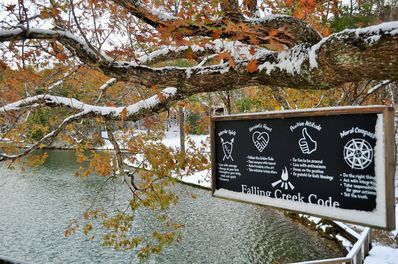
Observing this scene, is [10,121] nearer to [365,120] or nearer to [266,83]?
[266,83]

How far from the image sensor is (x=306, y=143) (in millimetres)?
2350

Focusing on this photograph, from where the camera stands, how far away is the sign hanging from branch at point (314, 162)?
1974 mm

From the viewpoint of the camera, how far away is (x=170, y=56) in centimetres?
398

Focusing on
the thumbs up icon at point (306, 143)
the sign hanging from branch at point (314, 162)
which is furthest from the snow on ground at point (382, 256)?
the thumbs up icon at point (306, 143)

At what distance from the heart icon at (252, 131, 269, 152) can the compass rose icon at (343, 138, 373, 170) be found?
2.08 ft

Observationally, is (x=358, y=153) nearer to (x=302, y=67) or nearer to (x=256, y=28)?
(x=302, y=67)

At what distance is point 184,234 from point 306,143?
8.96 meters

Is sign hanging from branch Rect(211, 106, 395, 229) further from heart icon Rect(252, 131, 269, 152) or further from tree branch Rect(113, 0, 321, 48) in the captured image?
tree branch Rect(113, 0, 321, 48)

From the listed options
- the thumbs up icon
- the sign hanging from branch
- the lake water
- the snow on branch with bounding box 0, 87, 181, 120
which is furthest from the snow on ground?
the snow on branch with bounding box 0, 87, 181, 120

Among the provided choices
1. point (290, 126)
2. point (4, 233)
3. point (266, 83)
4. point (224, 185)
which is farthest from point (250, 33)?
point (4, 233)

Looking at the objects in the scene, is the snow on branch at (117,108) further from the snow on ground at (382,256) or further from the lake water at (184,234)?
the snow on ground at (382,256)

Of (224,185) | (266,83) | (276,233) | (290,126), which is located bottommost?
(276,233)

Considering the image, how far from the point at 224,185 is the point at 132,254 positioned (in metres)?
7.38

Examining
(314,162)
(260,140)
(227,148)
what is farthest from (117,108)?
(314,162)
